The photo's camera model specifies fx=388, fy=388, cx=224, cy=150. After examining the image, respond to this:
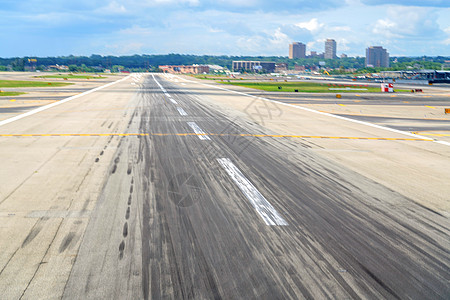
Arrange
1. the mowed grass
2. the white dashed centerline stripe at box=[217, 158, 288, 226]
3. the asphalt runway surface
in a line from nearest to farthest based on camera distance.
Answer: the asphalt runway surface, the white dashed centerline stripe at box=[217, 158, 288, 226], the mowed grass

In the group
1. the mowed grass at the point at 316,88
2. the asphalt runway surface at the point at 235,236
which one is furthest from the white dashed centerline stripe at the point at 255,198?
the mowed grass at the point at 316,88

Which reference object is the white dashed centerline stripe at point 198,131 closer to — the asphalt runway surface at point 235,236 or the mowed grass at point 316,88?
the asphalt runway surface at point 235,236

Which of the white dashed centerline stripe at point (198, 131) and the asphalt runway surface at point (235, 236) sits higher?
the white dashed centerline stripe at point (198, 131)

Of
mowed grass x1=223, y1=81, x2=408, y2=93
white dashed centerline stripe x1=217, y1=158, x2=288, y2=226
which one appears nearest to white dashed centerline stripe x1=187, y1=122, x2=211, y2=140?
white dashed centerline stripe x1=217, y1=158, x2=288, y2=226

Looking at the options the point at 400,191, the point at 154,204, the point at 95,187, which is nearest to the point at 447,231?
the point at 400,191

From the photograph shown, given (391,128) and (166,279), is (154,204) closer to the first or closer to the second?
(166,279)

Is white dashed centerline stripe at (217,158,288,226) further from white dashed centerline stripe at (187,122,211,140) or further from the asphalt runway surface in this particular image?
white dashed centerline stripe at (187,122,211,140)
